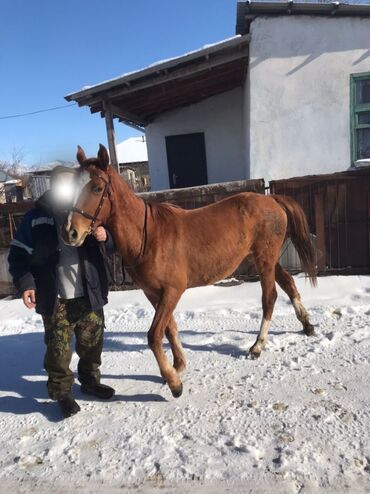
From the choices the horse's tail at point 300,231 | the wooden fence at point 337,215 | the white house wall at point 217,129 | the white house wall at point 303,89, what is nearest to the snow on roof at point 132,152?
the white house wall at point 217,129

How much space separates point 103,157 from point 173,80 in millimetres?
5710

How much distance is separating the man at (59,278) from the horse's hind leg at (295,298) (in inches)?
78.7

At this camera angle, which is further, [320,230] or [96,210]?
[320,230]

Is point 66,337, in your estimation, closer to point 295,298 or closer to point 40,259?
point 40,259

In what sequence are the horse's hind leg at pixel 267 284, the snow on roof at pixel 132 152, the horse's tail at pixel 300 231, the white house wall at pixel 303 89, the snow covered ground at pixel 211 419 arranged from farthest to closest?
the snow on roof at pixel 132 152 → the white house wall at pixel 303 89 → the horse's tail at pixel 300 231 → the horse's hind leg at pixel 267 284 → the snow covered ground at pixel 211 419

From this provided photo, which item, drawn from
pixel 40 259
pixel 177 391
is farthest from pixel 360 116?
pixel 40 259

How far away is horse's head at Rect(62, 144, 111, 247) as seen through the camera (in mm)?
2332

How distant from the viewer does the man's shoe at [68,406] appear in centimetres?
270

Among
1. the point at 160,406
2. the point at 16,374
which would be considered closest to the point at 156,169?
the point at 16,374

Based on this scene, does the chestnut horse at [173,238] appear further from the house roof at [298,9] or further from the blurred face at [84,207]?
the house roof at [298,9]

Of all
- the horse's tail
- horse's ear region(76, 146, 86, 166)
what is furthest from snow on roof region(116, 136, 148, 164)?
horse's ear region(76, 146, 86, 166)

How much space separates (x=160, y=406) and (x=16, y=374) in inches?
64.6

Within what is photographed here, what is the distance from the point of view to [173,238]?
2.94m

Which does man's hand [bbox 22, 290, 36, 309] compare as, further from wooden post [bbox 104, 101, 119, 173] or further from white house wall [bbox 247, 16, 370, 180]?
white house wall [bbox 247, 16, 370, 180]
